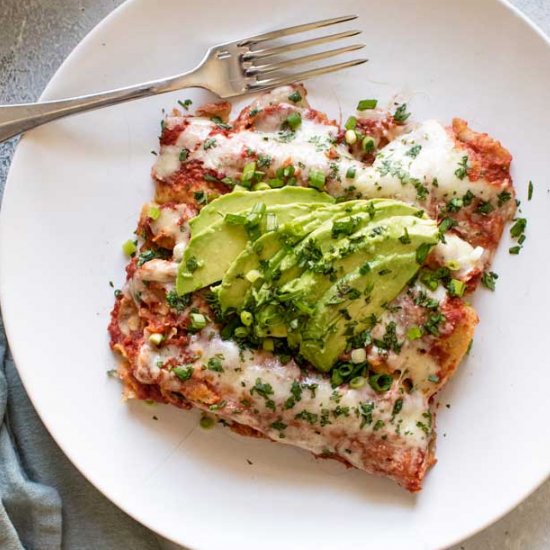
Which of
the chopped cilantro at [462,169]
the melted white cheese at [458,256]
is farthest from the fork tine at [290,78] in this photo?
A: the melted white cheese at [458,256]

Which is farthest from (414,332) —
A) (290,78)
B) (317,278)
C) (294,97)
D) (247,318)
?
(290,78)

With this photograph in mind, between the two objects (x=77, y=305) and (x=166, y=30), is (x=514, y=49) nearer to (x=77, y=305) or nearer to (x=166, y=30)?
(x=166, y=30)

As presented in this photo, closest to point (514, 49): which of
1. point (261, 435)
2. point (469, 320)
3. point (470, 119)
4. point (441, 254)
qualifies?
point (470, 119)

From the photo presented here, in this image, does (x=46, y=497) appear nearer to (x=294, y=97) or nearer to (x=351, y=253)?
(x=351, y=253)

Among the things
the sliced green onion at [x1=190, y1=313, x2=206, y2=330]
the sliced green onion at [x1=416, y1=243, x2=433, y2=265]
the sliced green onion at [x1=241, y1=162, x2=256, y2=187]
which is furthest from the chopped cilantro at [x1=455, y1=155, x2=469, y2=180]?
the sliced green onion at [x1=190, y1=313, x2=206, y2=330]

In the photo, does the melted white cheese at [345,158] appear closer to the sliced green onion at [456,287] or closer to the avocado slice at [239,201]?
the avocado slice at [239,201]

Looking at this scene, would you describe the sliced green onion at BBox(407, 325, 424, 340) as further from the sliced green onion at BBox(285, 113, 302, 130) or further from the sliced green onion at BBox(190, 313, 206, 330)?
the sliced green onion at BBox(285, 113, 302, 130)
